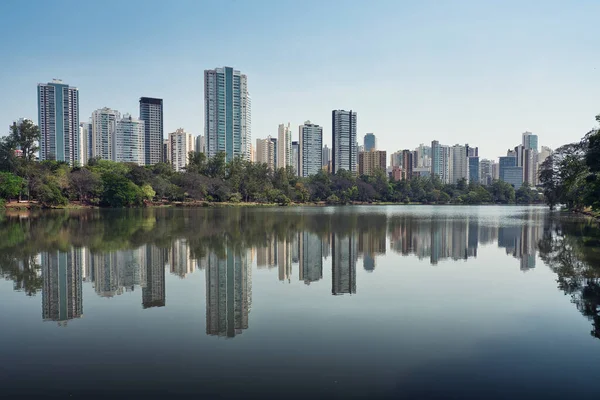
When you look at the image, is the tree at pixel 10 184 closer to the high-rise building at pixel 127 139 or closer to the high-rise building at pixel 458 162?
the high-rise building at pixel 127 139

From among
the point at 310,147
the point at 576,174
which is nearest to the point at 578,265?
the point at 576,174

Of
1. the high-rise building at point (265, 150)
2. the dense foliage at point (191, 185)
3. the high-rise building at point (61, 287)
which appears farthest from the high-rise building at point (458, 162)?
the high-rise building at point (61, 287)

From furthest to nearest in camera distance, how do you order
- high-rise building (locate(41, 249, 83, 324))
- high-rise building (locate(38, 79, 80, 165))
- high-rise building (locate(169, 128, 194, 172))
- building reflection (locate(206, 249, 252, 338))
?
1. high-rise building (locate(169, 128, 194, 172))
2. high-rise building (locate(38, 79, 80, 165))
3. high-rise building (locate(41, 249, 83, 324))
4. building reflection (locate(206, 249, 252, 338))

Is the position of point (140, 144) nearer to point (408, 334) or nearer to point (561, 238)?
point (561, 238)

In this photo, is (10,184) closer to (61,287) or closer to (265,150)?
(61,287)

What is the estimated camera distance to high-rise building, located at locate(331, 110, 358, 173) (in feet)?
453

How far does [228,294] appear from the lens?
10.5 meters

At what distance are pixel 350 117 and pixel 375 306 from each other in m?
133

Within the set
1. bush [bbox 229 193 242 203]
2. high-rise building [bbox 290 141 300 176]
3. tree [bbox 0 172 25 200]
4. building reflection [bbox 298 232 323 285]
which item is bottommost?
building reflection [bbox 298 232 323 285]

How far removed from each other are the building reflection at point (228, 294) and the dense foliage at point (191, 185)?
43917mm

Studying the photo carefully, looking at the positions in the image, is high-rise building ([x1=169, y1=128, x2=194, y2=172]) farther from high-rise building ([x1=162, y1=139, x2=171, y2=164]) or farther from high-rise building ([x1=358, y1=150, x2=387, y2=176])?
high-rise building ([x1=358, y1=150, x2=387, y2=176])

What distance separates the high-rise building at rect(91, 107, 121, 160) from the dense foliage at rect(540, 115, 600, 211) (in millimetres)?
108157

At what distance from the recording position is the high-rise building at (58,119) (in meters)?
110

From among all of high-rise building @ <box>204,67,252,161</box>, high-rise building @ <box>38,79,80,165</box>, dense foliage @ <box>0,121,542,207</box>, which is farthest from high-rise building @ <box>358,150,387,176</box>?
high-rise building @ <box>38,79,80,165</box>
